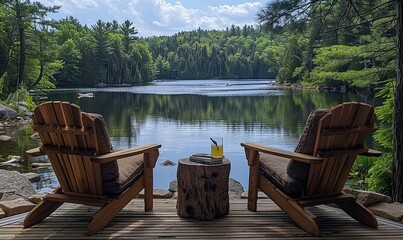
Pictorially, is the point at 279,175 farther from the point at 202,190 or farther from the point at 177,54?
the point at 177,54

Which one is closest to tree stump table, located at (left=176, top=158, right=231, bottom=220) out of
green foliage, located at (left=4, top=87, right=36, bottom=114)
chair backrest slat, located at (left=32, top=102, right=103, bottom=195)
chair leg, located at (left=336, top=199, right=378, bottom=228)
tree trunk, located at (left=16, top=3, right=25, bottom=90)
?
chair backrest slat, located at (left=32, top=102, right=103, bottom=195)

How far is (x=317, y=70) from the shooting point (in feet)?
130

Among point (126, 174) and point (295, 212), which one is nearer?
point (295, 212)

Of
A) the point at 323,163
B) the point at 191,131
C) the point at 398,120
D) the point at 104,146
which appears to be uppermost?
the point at 398,120

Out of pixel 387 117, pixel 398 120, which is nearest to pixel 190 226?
pixel 398 120

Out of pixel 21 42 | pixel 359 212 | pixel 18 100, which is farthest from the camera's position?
pixel 21 42

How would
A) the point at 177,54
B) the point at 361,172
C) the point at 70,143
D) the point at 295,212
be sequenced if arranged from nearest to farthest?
the point at 70,143 → the point at 295,212 → the point at 361,172 → the point at 177,54

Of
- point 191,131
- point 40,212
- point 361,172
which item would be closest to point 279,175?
point 40,212

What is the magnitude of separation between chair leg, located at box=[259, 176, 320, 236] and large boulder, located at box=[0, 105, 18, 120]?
17247 millimetres

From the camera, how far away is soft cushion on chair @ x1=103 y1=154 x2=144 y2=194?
3.25 metres

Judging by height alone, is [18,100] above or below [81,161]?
below

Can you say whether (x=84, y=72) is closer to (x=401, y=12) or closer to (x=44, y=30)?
(x=44, y=30)

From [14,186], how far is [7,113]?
46.6ft

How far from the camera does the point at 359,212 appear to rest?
335cm
